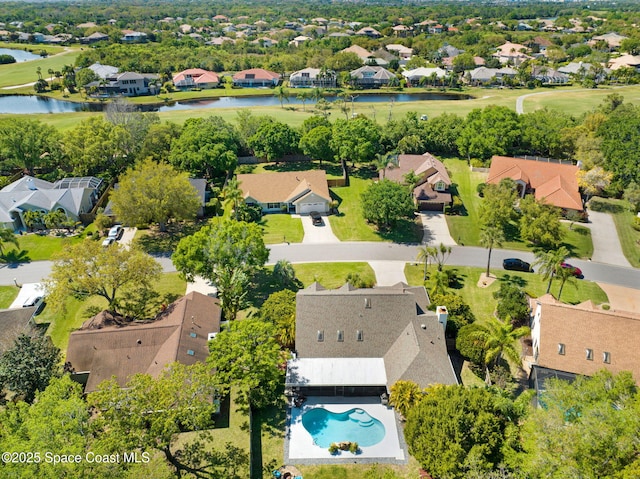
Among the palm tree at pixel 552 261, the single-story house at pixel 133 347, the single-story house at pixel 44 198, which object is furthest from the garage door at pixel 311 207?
the single-story house at pixel 44 198

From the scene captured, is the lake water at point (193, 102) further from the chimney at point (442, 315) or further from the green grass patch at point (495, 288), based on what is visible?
the chimney at point (442, 315)

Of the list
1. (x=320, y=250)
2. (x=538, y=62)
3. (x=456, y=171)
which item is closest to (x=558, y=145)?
(x=456, y=171)

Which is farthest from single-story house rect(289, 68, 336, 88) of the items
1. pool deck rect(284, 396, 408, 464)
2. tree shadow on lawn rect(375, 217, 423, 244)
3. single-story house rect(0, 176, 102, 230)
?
pool deck rect(284, 396, 408, 464)

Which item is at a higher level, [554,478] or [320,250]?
[554,478]

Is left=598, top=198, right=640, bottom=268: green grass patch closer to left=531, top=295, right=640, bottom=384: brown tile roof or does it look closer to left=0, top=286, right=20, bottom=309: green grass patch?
left=531, top=295, right=640, bottom=384: brown tile roof

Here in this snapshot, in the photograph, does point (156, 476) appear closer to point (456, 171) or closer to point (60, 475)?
point (60, 475)

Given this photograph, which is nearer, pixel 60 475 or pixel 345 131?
pixel 60 475
